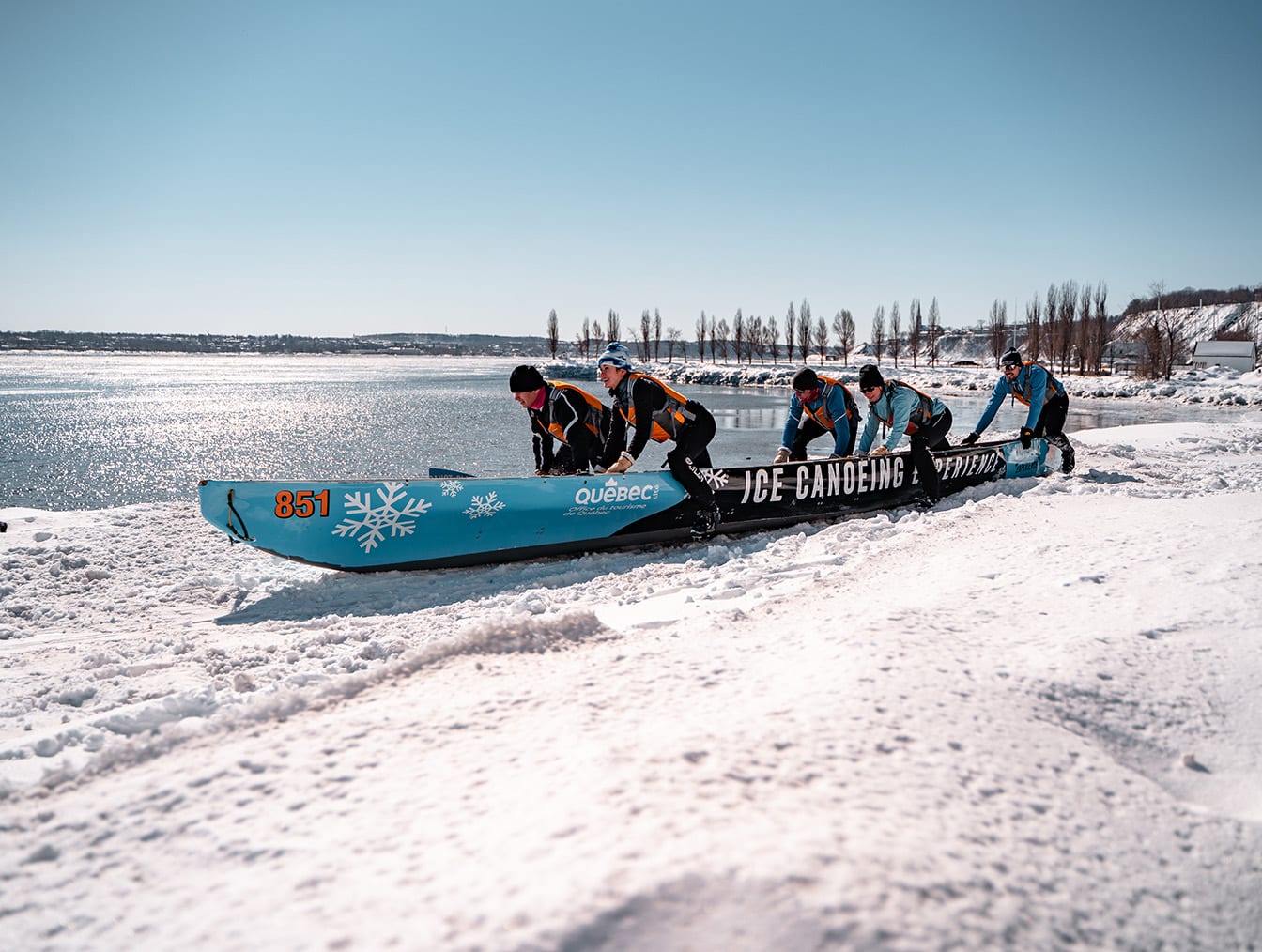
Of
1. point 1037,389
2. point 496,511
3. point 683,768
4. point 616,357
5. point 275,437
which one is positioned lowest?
point 275,437

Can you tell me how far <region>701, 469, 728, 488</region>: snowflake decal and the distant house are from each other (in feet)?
201

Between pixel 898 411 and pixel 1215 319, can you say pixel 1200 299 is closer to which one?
pixel 1215 319

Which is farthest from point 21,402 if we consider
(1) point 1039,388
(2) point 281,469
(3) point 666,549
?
(1) point 1039,388

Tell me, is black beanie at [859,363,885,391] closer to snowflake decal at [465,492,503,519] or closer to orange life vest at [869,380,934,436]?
orange life vest at [869,380,934,436]

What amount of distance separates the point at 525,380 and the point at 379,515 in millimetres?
1750

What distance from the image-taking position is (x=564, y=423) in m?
6.92

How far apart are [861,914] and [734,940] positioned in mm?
286

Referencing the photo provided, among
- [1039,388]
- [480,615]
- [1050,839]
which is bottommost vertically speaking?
[480,615]

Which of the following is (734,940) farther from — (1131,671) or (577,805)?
(1131,671)

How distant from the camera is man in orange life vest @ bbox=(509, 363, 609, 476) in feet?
22.3

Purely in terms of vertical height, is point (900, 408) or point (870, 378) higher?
point (870, 378)

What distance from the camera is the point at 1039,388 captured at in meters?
8.66

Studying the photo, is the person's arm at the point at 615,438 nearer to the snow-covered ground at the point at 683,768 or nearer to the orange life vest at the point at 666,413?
the orange life vest at the point at 666,413

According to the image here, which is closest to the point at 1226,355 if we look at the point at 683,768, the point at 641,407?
the point at 641,407
